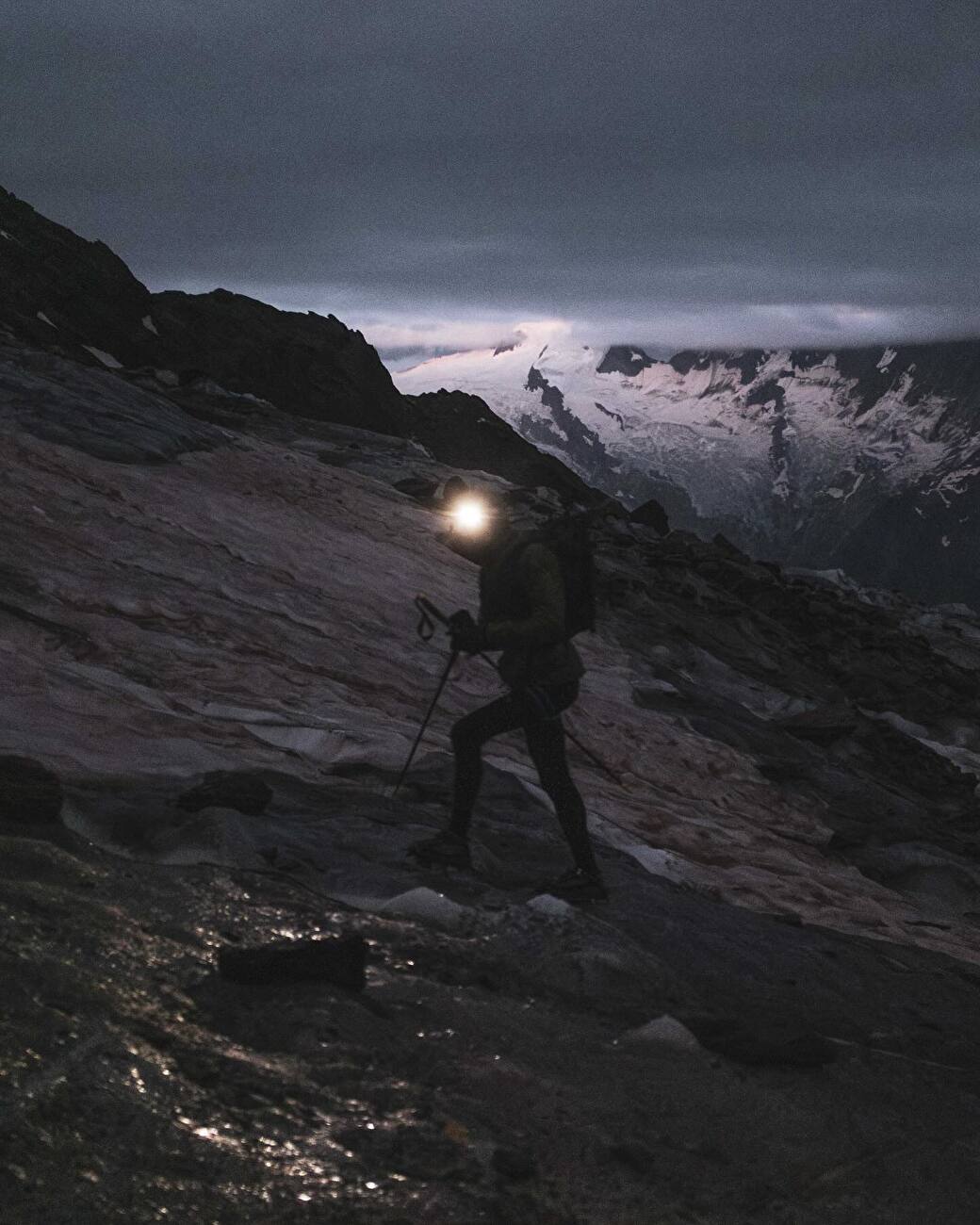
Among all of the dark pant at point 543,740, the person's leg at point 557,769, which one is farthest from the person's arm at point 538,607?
the person's leg at point 557,769

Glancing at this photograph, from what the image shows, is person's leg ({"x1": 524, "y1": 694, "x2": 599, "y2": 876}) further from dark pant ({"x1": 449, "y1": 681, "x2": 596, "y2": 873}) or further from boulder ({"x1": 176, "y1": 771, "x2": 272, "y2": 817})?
boulder ({"x1": 176, "y1": 771, "x2": 272, "y2": 817})

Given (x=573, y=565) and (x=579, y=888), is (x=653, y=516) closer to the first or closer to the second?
(x=573, y=565)

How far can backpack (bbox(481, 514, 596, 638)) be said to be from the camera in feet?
26.5

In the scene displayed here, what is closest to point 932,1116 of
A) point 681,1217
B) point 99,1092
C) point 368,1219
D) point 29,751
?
point 681,1217

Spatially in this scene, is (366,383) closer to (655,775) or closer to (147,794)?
(655,775)

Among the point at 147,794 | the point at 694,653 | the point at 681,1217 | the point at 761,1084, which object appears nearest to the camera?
the point at 681,1217

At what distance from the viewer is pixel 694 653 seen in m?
21.8

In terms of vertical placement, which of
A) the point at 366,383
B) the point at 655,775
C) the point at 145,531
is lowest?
the point at 655,775

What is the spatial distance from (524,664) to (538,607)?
14.7 inches

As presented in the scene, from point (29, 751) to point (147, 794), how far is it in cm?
85

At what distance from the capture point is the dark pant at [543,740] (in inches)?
317

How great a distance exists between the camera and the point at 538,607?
7.91 m

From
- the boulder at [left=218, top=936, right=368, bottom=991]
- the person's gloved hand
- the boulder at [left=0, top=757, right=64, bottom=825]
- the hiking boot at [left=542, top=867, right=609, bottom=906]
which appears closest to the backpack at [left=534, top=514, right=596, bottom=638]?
the person's gloved hand

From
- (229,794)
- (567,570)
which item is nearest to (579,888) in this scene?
(567,570)
